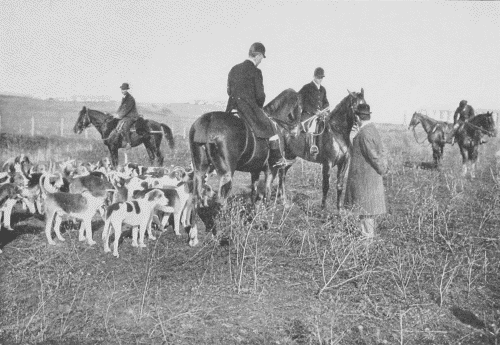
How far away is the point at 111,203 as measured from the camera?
8.51 m

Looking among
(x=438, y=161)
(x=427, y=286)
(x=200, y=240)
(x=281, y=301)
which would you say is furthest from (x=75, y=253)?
(x=438, y=161)

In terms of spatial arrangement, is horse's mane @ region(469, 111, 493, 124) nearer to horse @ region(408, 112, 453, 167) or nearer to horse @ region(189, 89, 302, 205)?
horse @ region(408, 112, 453, 167)

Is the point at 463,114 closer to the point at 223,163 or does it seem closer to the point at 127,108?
the point at 127,108

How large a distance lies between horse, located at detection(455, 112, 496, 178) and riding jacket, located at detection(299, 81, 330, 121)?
7334 mm

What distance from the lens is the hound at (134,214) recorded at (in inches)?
261

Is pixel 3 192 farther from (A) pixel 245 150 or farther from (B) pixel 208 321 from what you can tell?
(B) pixel 208 321

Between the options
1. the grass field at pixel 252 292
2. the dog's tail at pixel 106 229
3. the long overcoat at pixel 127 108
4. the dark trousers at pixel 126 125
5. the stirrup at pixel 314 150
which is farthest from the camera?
the long overcoat at pixel 127 108

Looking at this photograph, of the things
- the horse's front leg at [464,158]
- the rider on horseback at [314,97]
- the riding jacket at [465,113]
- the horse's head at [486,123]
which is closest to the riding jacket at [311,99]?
the rider on horseback at [314,97]

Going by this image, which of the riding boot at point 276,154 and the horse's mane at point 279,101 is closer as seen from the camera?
the riding boot at point 276,154

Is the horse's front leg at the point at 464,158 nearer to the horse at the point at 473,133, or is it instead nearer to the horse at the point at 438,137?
the horse at the point at 473,133

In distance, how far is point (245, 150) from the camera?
762 centimetres

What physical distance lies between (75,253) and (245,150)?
3.18 meters

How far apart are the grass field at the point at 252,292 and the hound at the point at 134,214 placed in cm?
24

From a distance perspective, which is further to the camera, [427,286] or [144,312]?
[427,286]
